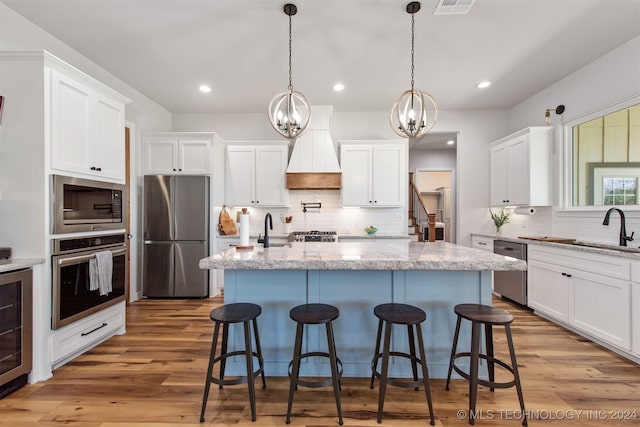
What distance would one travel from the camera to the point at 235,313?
184 centimetres

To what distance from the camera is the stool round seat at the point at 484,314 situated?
171 centimetres

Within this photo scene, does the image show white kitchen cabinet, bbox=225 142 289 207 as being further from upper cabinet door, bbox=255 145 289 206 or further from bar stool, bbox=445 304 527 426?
bar stool, bbox=445 304 527 426

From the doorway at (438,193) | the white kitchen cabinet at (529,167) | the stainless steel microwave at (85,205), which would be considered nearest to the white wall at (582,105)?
the white kitchen cabinet at (529,167)

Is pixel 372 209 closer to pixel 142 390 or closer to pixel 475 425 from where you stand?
pixel 475 425

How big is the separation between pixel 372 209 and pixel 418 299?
2935 millimetres

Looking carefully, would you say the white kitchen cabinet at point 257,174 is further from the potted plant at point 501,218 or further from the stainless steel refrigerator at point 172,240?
the potted plant at point 501,218

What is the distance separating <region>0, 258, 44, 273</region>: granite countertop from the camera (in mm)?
1927

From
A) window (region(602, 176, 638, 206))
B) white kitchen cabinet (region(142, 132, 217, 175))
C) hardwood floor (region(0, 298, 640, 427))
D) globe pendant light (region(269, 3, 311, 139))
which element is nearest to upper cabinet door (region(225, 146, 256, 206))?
white kitchen cabinet (region(142, 132, 217, 175))

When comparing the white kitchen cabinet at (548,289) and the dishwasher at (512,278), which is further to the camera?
the dishwasher at (512,278)

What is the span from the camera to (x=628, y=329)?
8.02 ft

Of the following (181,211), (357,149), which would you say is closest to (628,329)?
(357,149)

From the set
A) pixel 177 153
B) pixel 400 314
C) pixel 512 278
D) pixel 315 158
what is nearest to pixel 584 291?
pixel 512 278

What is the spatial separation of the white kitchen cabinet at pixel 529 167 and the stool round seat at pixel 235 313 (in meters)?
3.93

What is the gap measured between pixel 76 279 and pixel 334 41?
3199 mm
